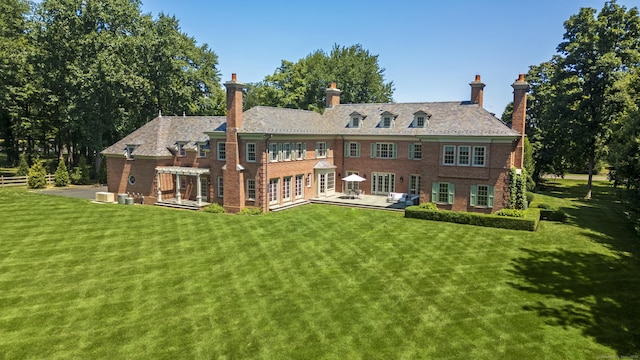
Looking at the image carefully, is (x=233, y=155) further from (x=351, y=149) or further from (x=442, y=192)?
(x=442, y=192)

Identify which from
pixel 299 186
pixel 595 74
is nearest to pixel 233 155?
pixel 299 186

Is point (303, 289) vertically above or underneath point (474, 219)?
underneath

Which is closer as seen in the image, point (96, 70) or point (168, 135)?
point (168, 135)

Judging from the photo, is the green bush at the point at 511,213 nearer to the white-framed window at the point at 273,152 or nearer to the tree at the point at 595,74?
the white-framed window at the point at 273,152

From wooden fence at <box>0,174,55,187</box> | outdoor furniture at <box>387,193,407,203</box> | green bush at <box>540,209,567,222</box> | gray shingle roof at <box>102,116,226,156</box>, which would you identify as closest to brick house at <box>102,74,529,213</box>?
gray shingle roof at <box>102,116,226,156</box>

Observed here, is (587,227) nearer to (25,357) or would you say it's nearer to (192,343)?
(192,343)

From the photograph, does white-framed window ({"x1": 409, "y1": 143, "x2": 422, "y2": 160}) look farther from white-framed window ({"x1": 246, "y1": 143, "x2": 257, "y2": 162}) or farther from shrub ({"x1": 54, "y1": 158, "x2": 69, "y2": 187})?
shrub ({"x1": 54, "y1": 158, "x2": 69, "y2": 187})

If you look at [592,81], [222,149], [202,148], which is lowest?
[222,149]

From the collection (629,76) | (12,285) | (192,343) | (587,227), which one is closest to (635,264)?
(587,227)
